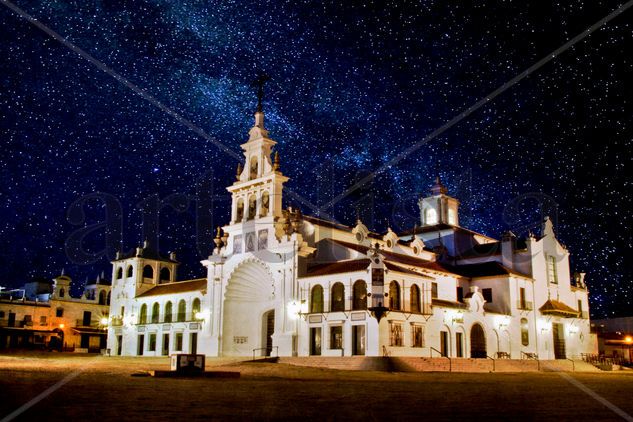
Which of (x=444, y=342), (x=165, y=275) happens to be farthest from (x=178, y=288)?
(x=444, y=342)

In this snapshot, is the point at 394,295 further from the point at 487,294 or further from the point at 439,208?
the point at 439,208

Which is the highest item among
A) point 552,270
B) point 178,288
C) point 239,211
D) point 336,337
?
point 239,211

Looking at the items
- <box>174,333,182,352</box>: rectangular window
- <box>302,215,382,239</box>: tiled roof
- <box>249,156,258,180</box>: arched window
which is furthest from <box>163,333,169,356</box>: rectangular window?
<box>302,215,382,239</box>: tiled roof

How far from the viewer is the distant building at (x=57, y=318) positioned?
2788 inches

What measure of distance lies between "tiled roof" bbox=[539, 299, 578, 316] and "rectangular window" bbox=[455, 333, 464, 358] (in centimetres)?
1025

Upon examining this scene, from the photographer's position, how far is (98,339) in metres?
77.7

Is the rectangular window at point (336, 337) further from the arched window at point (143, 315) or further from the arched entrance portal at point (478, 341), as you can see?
the arched window at point (143, 315)

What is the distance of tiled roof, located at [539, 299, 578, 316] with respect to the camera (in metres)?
51.7

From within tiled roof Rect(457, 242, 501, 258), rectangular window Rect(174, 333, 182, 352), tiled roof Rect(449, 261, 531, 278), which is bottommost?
rectangular window Rect(174, 333, 182, 352)

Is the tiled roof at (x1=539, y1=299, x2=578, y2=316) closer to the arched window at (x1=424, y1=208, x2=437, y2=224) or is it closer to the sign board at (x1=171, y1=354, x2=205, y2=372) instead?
the arched window at (x1=424, y1=208, x2=437, y2=224)

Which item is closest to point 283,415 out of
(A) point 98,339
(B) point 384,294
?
(B) point 384,294

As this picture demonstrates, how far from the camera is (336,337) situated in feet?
132

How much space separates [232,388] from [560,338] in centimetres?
4217

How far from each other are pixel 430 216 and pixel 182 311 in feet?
84.2
